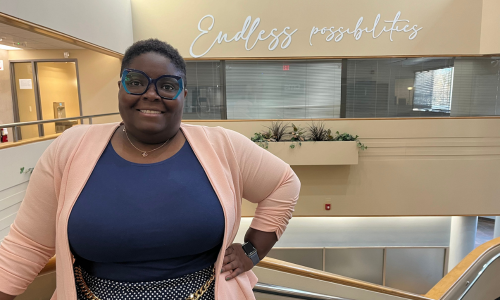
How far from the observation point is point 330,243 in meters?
7.49

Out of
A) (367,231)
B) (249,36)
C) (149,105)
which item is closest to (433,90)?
(367,231)

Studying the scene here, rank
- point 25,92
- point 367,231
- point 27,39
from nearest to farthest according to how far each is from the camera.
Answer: point 27,39
point 25,92
point 367,231

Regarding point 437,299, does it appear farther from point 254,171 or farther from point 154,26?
point 154,26

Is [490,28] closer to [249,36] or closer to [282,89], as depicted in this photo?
[282,89]

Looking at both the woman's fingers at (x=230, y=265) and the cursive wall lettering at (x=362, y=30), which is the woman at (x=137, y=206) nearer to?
the woman's fingers at (x=230, y=265)

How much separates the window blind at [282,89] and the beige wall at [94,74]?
2.60m

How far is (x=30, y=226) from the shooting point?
2.80ft

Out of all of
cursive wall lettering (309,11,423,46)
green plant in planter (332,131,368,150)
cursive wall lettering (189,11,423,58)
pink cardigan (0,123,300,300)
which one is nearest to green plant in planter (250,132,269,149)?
green plant in planter (332,131,368,150)

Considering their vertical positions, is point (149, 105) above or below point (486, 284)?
above

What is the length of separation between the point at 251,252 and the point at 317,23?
244 inches

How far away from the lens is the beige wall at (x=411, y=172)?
656cm

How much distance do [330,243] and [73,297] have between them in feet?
24.0

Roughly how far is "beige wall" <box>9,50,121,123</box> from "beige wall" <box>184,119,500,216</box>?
7.86 ft

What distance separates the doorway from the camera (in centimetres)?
686
